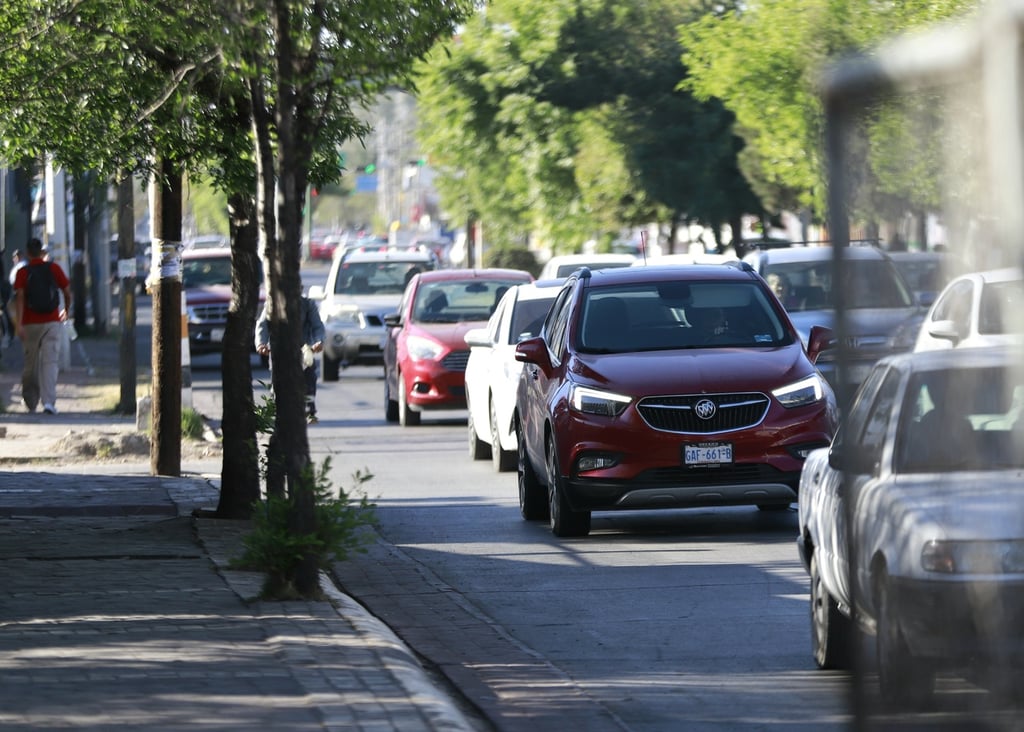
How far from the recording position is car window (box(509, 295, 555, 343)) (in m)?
17.3

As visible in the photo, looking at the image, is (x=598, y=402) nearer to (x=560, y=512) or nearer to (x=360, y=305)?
(x=560, y=512)

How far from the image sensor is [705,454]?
12312 mm

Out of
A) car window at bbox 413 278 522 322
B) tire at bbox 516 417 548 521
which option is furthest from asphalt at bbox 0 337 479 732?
car window at bbox 413 278 522 322

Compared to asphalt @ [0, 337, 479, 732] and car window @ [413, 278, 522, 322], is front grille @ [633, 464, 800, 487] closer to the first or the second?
asphalt @ [0, 337, 479, 732]

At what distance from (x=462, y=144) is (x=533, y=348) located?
93.8ft

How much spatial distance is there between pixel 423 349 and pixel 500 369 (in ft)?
17.1

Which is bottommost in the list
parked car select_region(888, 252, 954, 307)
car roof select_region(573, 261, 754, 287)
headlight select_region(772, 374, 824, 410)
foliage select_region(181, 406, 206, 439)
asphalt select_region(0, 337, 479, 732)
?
asphalt select_region(0, 337, 479, 732)

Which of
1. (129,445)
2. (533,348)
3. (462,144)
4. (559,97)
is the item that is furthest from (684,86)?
(533,348)

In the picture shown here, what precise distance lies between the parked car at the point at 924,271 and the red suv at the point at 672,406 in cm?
780

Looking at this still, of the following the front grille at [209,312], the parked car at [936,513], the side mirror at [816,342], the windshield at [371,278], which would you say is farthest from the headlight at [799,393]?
the front grille at [209,312]

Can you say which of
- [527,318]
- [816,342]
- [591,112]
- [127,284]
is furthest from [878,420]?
[591,112]

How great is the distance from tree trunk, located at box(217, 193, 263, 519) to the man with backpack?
10.9 meters

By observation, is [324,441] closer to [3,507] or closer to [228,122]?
[3,507]

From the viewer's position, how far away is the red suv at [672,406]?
12.3 m
